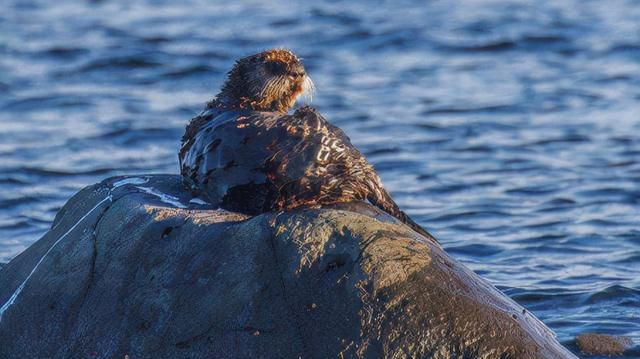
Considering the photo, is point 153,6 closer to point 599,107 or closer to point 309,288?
point 599,107

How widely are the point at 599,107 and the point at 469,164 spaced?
2154mm

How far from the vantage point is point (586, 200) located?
966 cm

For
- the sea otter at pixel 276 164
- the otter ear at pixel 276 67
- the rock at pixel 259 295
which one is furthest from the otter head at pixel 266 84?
the rock at pixel 259 295

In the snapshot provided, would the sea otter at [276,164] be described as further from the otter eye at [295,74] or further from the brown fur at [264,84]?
the otter eye at [295,74]

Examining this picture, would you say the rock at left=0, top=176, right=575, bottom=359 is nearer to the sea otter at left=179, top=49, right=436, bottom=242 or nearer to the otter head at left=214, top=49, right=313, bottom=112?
the sea otter at left=179, top=49, right=436, bottom=242

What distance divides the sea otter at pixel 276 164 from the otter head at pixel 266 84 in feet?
1.42

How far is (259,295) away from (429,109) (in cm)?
741

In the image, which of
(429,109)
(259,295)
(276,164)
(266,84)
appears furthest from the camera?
(429,109)

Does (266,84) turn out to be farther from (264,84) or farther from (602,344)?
(602,344)

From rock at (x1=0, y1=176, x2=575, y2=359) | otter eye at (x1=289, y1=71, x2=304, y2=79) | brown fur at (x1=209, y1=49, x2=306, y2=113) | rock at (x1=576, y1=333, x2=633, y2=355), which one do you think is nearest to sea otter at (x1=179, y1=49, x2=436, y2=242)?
rock at (x1=0, y1=176, x2=575, y2=359)

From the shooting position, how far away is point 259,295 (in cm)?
496

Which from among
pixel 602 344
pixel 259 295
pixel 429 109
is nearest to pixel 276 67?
pixel 259 295

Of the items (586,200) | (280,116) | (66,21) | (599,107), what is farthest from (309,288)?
(66,21)

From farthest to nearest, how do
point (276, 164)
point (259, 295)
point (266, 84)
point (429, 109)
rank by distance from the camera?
point (429, 109) → point (266, 84) → point (276, 164) → point (259, 295)
